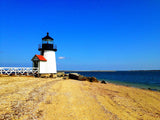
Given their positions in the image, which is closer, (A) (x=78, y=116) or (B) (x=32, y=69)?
(A) (x=78, y=116)

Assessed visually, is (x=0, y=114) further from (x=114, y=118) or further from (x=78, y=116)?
(x=114, y=118)

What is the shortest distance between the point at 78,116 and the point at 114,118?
1.74 m

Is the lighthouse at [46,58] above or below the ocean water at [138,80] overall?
above

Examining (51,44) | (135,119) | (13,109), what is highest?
(51,44)

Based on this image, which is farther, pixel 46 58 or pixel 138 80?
pixel 138 80

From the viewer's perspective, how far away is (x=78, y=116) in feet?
17.3

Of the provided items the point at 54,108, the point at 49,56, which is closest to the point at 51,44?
the point at 49,56

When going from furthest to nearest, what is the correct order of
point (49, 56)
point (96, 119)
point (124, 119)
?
1. point (49, 56)
2. point (124, 119)
3. point (96, 119)

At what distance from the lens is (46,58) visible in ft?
95.0

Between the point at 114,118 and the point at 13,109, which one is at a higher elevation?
the point at 13,109

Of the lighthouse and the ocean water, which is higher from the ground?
the lighthouse

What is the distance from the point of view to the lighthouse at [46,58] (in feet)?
90.2

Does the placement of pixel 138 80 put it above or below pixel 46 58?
below

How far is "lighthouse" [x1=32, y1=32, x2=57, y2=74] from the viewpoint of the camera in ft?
90.2
